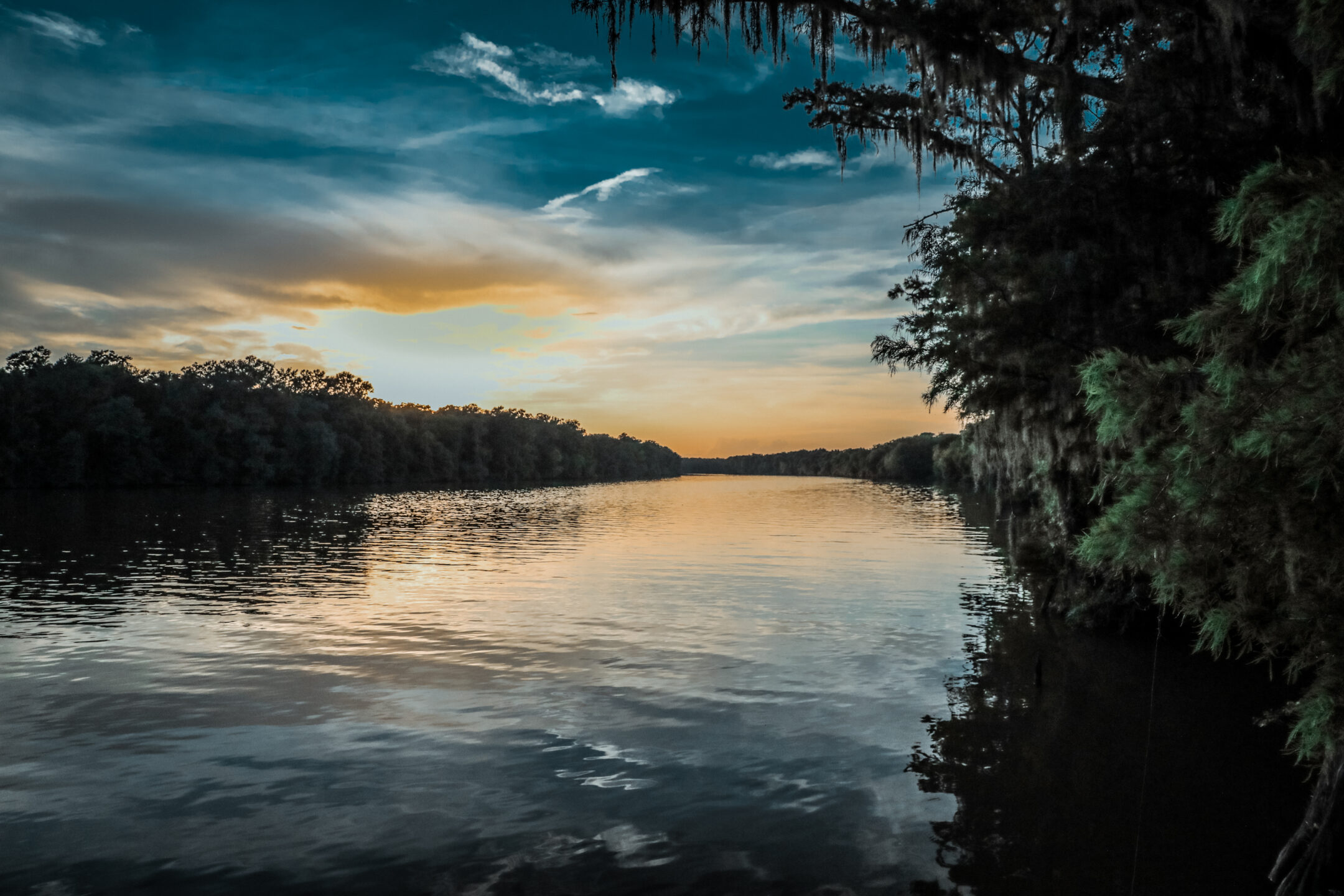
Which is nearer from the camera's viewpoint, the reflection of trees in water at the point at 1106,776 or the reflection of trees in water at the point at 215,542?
the reflection of trees in water at the point at 1106,776

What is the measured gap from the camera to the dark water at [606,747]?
21.2 feet

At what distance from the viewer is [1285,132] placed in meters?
9.05

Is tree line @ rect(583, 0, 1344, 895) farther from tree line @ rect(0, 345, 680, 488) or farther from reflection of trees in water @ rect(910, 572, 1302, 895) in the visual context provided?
tree line @ rect(0, 345, 680, 488)

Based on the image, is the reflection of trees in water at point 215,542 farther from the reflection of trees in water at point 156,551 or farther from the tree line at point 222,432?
the tree line at point 222,432

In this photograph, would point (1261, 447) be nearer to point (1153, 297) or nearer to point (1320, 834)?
point (1320, 834)

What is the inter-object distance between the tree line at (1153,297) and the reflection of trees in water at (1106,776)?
0.70 m

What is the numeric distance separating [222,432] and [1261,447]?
95618 mm

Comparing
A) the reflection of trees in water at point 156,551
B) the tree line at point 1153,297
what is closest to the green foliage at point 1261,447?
the tree line at point 1153,297

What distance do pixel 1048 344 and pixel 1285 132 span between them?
132 inches

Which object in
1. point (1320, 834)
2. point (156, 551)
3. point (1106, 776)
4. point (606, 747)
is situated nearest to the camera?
point (1320, 834)

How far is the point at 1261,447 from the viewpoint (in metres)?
4.73

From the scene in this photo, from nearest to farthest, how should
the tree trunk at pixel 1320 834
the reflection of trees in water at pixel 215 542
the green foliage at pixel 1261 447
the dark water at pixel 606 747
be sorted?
the green foliage at pixel 1261 447 < the tree trunk at pixel 1320 834 < the dark water at pixel 606 747 < the reflection of trees in water at pixel 215 542

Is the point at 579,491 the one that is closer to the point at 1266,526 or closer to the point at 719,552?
the point at 719,552

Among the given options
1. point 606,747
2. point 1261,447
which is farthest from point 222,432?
point 1261,447
